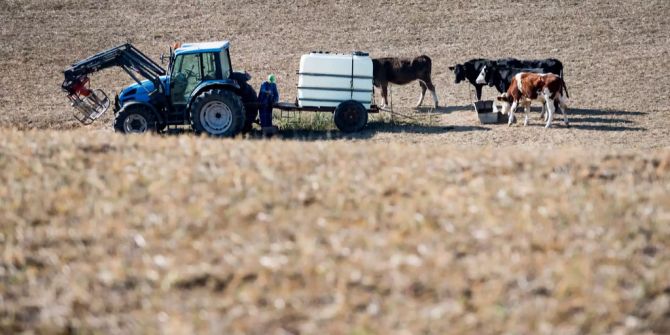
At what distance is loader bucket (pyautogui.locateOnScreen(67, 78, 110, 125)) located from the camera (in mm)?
17875

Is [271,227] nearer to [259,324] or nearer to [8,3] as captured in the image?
[259,324]

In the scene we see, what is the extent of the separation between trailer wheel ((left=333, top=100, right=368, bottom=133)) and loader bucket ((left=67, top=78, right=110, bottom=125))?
17.6 ft

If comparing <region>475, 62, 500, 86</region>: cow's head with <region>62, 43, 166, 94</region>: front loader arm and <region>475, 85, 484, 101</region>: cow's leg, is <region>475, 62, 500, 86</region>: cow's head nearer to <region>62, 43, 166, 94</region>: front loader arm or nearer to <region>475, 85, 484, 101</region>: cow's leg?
<region>475, 85, 484, 101</region>: cow's leg

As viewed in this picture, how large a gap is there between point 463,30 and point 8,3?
62.5 ft

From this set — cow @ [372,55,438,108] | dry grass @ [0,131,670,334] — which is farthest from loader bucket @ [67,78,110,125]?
dry grass @ [0,131,670,334]

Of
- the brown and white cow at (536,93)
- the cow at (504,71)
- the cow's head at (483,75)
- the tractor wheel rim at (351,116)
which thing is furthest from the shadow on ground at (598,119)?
the tractor wheel rim at (351,116)

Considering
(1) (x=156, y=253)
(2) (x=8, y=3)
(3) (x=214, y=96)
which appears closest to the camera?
(1) (x=156, y=253)

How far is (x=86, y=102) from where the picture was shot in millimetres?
19047

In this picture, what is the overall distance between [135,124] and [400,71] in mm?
8482

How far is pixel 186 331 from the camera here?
579 cm

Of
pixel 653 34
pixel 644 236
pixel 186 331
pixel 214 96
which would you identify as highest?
pixel 653 34

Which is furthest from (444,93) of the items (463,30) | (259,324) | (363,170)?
(259,324)

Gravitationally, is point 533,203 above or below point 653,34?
below

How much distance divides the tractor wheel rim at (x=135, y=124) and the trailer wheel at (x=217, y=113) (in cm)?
112
